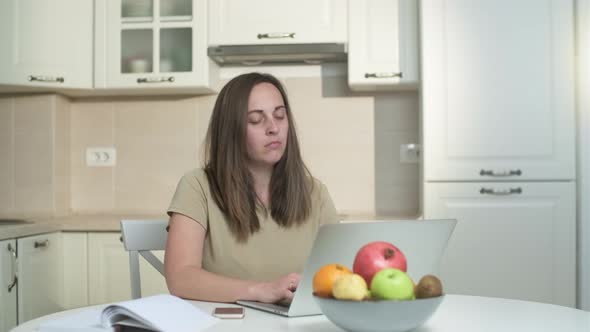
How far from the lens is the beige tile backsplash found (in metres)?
3.46

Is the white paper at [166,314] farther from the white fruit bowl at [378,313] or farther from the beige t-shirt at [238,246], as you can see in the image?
the beige t-shirt at [238,246]

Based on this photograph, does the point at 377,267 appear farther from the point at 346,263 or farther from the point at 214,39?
the point at 214,39

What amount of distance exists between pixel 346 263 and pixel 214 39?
226 cm

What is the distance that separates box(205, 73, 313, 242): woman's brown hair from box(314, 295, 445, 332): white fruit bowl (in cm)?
68

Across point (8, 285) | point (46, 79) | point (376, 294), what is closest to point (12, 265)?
point (8, 285)

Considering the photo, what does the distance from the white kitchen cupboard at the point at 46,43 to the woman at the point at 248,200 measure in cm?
173

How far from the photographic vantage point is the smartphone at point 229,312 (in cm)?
125

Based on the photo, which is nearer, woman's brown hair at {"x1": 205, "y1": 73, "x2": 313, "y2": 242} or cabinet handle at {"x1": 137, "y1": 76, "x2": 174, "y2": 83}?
woman's brown hair at {"x1": 205, "y1": 73, "x2": 313, "y2": 242}

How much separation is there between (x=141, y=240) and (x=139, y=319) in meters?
0.82

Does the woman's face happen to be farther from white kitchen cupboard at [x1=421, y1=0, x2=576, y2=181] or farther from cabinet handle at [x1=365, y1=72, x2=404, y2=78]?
cabinet handle at [x1=365, y1=72, x2=404, y2=78]

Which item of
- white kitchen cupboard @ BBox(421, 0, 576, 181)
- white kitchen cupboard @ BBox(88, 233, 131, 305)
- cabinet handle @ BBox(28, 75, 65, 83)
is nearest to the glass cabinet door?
cabinet handle @ BBox(28, 75, 65, 83)

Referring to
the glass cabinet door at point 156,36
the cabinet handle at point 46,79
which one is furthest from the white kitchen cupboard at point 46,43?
the glass cabinet door at point 156,36

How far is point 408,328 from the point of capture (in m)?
1.05

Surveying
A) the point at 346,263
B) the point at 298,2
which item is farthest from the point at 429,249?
the point at 298,2
